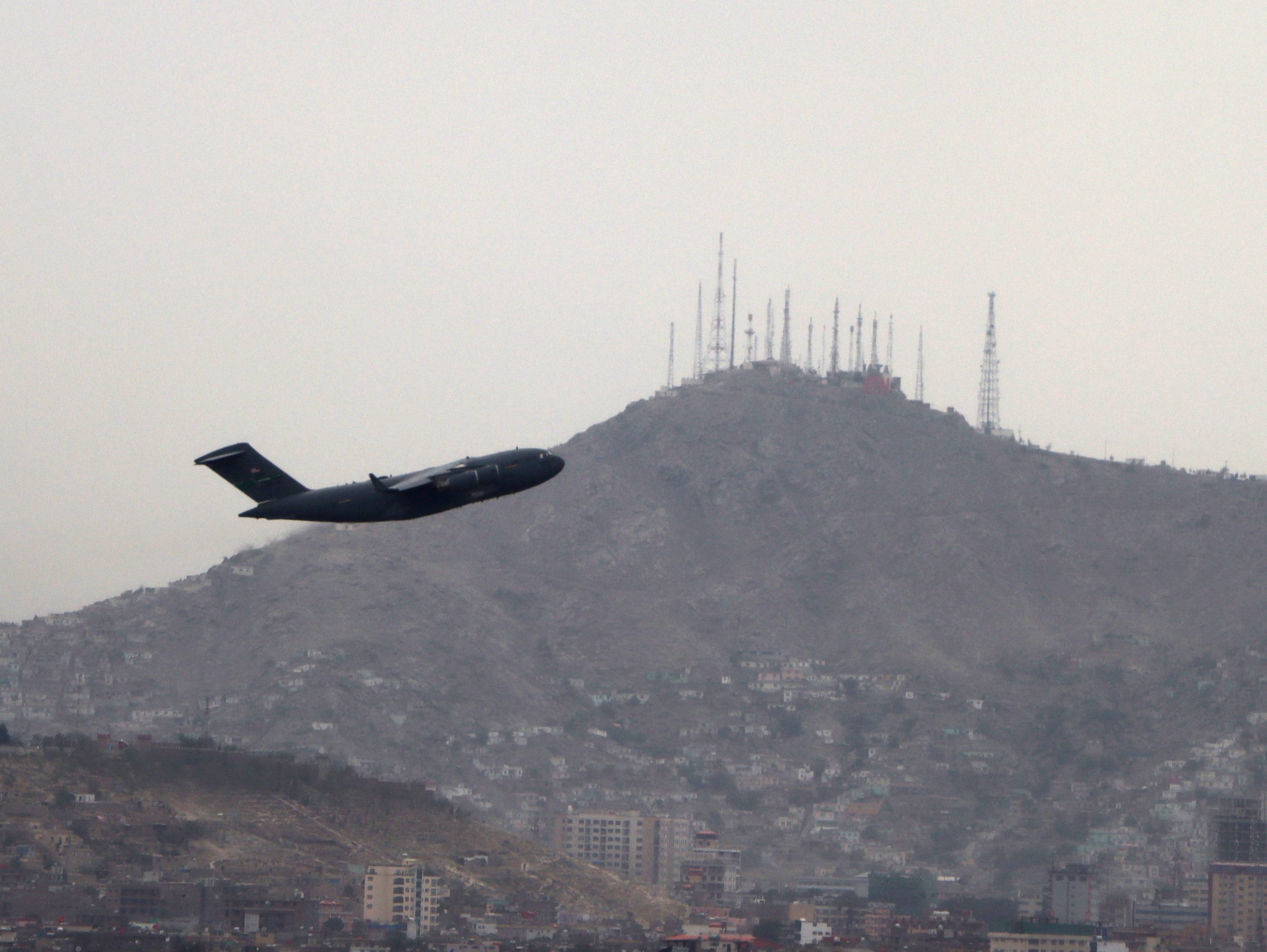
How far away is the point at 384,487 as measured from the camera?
80.2 metres

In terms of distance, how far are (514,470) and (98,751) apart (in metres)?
87.3

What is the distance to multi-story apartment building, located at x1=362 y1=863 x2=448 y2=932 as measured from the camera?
15662 centimetres

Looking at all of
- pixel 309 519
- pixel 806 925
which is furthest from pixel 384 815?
pixel 309 519

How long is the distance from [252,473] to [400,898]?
3143 inches

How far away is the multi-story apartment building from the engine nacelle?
79511 mm

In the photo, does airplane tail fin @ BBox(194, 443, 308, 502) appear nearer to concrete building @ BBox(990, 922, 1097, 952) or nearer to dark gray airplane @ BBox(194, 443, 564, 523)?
dark gray airplane @ BBox(194, 443, 564, 523)

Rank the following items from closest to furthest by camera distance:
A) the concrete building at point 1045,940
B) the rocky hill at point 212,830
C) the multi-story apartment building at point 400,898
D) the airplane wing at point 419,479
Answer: the airplane wing at point 419,479 < the rocky hill at point 212,830 < the multi-story apartment building at point 400,898 < the concrete building at point 1045,940

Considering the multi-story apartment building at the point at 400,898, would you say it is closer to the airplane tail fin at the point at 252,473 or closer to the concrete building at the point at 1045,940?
the concrete building at the point at 1045,940

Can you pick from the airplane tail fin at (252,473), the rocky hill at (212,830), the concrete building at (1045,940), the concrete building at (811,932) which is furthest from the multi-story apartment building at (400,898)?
the airplane tail fin at (252,473)

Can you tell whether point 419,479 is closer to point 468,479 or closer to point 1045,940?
point 468,479

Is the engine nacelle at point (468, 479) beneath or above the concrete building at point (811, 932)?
above

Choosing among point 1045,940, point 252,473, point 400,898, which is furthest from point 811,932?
point 252,473

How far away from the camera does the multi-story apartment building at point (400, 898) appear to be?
157 meters

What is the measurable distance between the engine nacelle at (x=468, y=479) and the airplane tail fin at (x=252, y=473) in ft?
21.8
